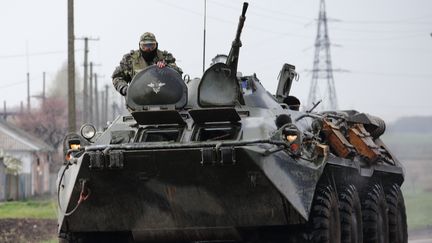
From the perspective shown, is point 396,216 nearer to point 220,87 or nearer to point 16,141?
point 220,87

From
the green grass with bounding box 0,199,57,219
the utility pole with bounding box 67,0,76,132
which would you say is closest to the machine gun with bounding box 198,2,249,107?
the utility pole with bounding box 67,0,76,132

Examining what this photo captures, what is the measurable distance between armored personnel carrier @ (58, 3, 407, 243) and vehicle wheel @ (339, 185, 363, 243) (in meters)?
0.03

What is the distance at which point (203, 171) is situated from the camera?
47.1ft

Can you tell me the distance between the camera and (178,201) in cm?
1458

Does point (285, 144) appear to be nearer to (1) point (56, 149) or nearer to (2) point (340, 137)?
(2) point (340, 137)

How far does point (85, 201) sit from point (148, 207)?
80cm

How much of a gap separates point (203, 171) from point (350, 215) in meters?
2.70

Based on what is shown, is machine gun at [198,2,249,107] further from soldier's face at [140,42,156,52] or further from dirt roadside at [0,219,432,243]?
dirt roadside at [0,219,432,243]

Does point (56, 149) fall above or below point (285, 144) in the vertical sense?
below

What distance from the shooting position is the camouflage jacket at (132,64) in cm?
1661

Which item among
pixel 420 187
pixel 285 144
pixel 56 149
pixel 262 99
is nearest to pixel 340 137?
pixel 262 99

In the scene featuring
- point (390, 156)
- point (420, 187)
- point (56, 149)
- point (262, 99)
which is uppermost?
point (262, 99)

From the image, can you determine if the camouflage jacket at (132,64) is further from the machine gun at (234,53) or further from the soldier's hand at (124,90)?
the machine gun at (234,53)

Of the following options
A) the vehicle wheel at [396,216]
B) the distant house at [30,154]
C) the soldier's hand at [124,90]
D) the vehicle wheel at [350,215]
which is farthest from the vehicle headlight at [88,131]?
A: the distant house at [30,154]
